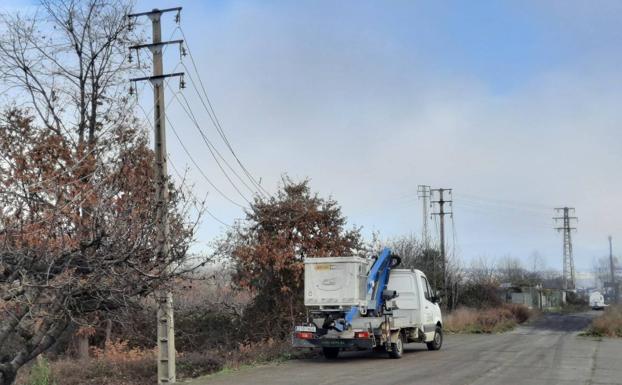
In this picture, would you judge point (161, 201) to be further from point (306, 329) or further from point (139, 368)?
point (139, 368)

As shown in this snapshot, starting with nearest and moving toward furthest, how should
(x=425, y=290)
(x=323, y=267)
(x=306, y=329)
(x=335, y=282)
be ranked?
(x=306, y=329) < (x=335, y=282) < (x=323, y=267) < (x=425, y=290)

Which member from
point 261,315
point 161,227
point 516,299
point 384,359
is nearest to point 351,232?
point 261,315

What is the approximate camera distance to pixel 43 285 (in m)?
8.32

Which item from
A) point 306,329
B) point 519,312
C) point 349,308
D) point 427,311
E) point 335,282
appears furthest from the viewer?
point 519,312

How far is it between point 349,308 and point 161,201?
23.9ft

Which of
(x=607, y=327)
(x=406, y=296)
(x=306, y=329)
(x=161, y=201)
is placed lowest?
(x=607, y=327)

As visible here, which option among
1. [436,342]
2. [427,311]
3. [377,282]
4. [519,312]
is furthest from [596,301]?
[377,282]

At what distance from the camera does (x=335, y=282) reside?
17.5 metres

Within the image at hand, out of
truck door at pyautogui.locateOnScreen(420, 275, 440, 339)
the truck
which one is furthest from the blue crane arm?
truck door at pyautogui.locateOnScreen(420, 275, 440, 339)

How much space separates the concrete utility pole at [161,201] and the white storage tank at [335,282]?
3927 mm

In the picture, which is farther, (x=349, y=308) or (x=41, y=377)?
(x=349, y=308)

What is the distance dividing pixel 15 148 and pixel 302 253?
10160mm

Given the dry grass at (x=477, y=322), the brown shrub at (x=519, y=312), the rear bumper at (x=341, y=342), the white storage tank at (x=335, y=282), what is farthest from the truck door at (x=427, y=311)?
the brown shrub at (x=519, y=312)

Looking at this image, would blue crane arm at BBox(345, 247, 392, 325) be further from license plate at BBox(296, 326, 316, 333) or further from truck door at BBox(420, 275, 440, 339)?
truck door at BBox(420, 275, 440, 339)
